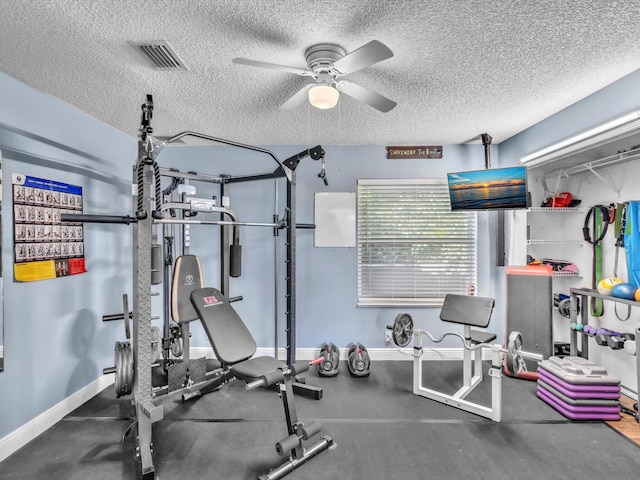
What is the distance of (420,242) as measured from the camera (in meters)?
3.83

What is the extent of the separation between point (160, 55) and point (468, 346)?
10.6 feet

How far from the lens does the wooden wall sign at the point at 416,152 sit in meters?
3.84

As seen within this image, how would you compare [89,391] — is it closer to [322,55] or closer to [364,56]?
[322,55]

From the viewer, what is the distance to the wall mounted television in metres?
3.01

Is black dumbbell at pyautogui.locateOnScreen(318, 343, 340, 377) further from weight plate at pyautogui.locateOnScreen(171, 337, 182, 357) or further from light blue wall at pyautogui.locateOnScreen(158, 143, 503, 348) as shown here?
weight plate at pyautogui.locateOnScreen(171, 337, 182, 357)

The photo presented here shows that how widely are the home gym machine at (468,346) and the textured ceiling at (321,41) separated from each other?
1.78 meters

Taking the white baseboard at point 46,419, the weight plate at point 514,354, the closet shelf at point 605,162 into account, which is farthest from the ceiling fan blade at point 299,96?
the white baseboard at point 46,419

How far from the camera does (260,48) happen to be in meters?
1.91

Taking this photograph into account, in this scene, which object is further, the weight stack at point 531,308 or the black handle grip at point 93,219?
the weight stack at point 531,308

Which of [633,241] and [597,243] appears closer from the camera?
[633,241]

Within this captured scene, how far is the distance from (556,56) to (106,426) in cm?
408

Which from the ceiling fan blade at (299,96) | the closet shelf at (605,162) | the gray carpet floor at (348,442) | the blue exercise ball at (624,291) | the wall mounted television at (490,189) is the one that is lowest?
the gray carpet floor at (348,442)

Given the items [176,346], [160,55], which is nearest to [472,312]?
[176,346]

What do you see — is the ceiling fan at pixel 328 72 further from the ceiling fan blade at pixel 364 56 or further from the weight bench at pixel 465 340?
the weight bench at pixel 465 340
